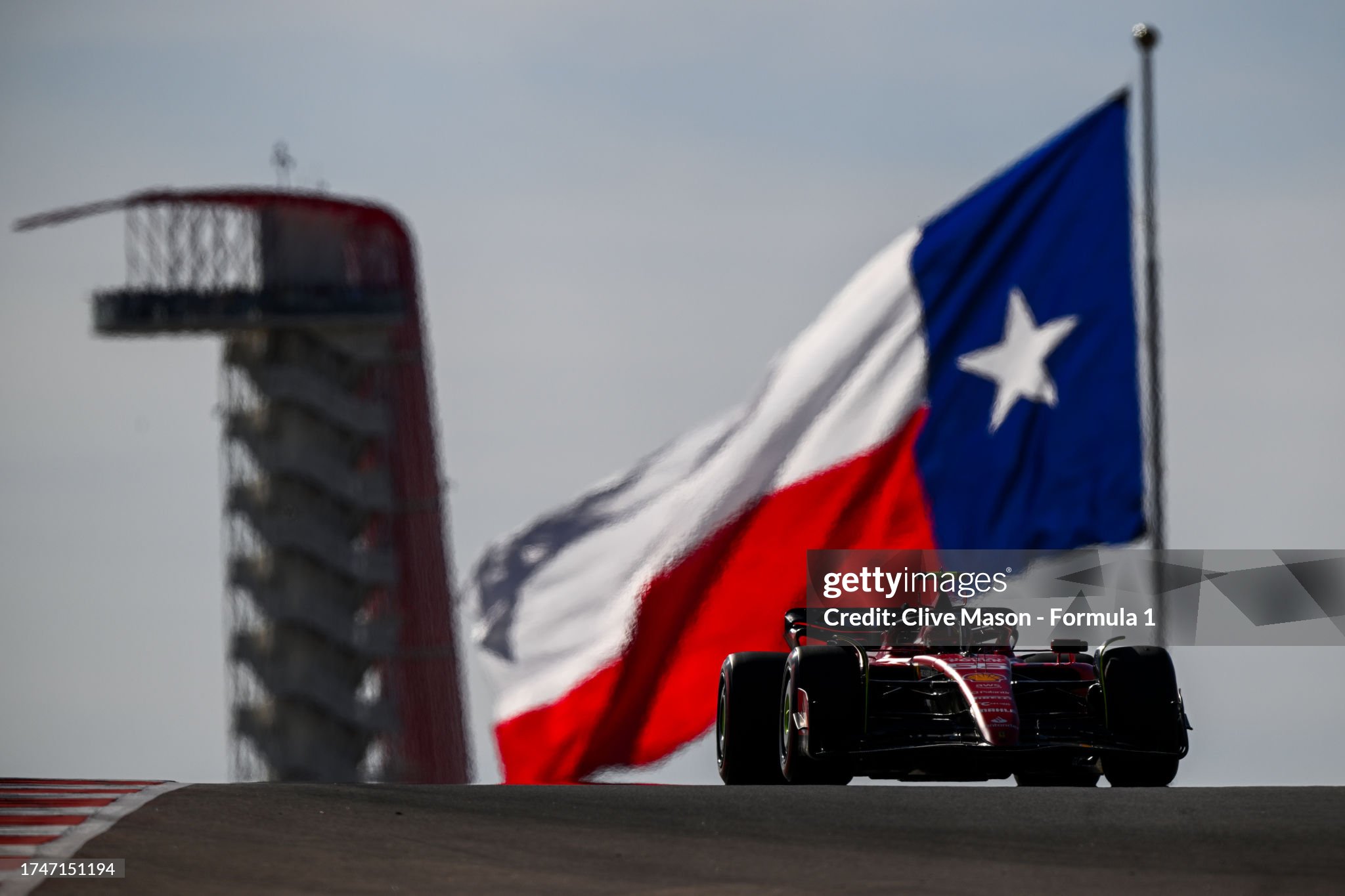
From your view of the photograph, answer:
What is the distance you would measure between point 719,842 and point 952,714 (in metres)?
4.51

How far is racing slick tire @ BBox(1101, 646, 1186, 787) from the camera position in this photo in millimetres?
15883

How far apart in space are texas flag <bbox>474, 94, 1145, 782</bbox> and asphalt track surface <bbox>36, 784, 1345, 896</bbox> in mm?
5465

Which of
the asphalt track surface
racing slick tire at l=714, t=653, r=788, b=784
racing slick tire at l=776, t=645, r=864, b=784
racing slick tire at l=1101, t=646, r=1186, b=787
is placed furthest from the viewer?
racing slick tire at l=714, t=653, r=788, b=784

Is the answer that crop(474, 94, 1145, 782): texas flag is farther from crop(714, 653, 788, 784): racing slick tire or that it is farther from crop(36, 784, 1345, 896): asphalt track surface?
crop(36, 784, 1345, 896): asphalt track surface

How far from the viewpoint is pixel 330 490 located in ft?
226

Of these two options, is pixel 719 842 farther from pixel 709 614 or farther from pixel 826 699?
pixel 709 614

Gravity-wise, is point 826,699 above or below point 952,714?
above

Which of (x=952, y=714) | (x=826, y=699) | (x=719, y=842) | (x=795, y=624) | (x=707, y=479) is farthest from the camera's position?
(x=707, y=479)

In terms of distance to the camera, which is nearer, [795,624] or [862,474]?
[795,624]

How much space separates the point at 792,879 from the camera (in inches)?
422

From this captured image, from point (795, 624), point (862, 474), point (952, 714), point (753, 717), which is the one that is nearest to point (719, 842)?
point (952, 714)

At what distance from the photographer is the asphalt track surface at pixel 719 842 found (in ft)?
34.7

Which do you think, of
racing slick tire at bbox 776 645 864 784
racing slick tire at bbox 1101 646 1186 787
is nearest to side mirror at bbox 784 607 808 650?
racing slick tire at bbox 776 645 864 784

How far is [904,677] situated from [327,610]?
54117 mm
